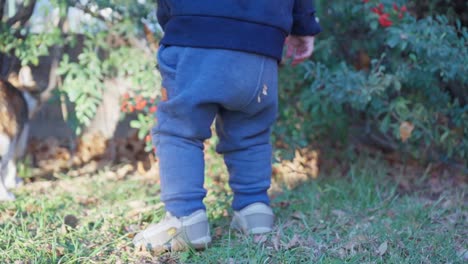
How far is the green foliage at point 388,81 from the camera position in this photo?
3289mm

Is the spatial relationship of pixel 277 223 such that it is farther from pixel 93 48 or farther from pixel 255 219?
pixel 93 48

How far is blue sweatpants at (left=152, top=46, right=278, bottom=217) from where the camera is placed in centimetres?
244

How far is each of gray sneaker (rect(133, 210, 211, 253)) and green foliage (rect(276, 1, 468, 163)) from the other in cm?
139

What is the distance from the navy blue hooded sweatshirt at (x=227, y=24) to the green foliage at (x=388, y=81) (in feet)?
3.33

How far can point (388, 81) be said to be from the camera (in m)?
3.48

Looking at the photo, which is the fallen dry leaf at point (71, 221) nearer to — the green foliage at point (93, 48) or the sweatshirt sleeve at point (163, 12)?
the green foliage at point (93, 48)

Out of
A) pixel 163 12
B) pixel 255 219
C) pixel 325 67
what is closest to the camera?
pixel 163 12

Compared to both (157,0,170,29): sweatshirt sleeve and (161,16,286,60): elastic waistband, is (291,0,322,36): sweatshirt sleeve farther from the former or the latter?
(157,0,170,29): sweatshirt sleeve

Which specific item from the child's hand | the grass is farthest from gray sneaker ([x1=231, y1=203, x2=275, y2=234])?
the child's hand

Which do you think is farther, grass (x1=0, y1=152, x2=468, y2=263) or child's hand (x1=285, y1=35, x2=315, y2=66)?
child's hand (x1=285, y1=35, x2=315, y2=66)

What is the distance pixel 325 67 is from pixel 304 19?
0.89 meters

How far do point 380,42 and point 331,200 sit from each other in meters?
1.22

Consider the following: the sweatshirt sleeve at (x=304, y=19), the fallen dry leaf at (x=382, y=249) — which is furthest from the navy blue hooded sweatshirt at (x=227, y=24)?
the fallen dry leaf at (x=382, y=249)

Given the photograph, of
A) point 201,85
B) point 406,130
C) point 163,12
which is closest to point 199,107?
point 201,85
